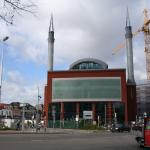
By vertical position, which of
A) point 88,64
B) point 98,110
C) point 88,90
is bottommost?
point 98,110

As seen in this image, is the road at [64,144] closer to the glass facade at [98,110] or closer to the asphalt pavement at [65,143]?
the asphalt pavement at [65,143]

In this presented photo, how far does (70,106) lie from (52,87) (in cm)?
796

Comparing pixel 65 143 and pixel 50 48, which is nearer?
pixel 65 143

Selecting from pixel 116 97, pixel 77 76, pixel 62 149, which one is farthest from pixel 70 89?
pixel 62 149

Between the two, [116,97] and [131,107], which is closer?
[116,97]

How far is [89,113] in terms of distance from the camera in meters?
90.0

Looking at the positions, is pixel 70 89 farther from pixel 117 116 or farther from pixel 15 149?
pixel 15 149

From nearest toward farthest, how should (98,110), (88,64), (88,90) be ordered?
(98,110), (88,90), (88,64)

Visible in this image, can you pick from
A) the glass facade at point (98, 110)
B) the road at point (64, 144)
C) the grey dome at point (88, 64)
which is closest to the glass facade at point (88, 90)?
the glass facade at point (98, 110)

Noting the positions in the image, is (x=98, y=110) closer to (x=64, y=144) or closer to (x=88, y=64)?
(x=88, y=64)

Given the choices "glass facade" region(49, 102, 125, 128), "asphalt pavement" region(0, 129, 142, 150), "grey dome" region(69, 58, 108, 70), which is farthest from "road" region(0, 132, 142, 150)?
"grey dome" region(69, 58, 108, 70)

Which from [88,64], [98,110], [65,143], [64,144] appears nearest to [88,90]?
[98,110]

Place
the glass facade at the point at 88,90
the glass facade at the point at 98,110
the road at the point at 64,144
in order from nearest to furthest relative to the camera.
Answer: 1. the road at the point at 64,144
2. the glass facade at the point at 98,110
3. the glass facade at the point at 88,90

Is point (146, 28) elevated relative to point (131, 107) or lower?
elevated
